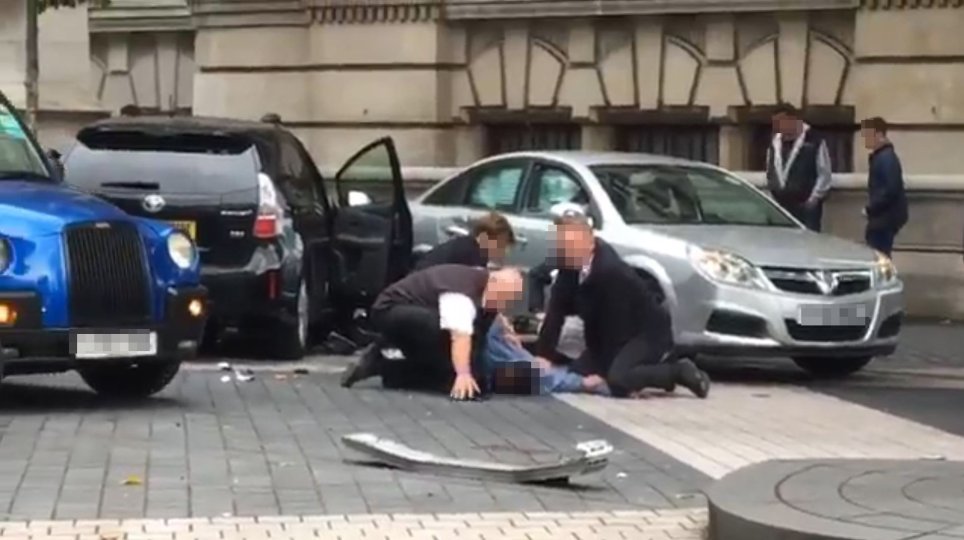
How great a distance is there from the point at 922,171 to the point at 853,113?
41.0 inches

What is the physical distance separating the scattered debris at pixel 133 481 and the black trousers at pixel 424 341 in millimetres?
3536

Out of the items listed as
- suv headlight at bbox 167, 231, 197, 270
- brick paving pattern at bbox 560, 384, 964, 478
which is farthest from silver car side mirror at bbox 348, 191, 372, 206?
suv headlight at bbox 167, 231, 197, 270

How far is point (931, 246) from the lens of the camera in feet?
68.5

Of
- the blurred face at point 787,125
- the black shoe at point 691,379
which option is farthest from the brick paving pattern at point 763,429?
the blurred face at point 787,125

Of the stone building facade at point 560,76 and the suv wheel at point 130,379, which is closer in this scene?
the suv wheel at point 130,379

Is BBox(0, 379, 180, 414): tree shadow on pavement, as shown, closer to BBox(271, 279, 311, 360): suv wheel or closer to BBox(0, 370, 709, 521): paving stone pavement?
BBox(0, 370, 709, 521): paving stone pavement

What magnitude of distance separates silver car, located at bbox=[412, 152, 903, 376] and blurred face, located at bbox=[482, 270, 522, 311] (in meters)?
2.00

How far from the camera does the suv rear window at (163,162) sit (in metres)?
16.1

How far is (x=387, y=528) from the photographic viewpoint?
9547 millimetres

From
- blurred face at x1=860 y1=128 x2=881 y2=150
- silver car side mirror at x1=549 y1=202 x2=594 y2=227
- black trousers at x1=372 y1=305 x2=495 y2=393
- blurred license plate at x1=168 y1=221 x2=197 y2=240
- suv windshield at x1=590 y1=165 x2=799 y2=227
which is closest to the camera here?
black trousers at x1=372 y1=305 x2=495 y2=393

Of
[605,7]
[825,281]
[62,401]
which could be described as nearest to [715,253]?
[825,281]

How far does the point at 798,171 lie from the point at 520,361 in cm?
636

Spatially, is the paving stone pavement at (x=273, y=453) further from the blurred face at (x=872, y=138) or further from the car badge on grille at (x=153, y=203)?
the blurred face at (x=872, y=138)

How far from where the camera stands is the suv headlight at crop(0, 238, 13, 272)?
1250 cm
